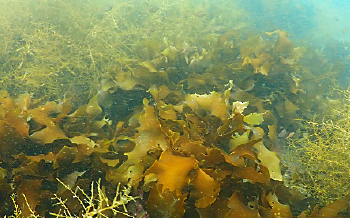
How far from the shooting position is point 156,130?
1.16 m

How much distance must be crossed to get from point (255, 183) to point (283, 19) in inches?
213

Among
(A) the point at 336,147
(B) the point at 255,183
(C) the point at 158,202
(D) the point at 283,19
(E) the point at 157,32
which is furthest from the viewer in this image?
(D) the point at 283,19

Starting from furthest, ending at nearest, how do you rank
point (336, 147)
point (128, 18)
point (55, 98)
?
point (128, 18)
point (55, 98)
point (336, 147)

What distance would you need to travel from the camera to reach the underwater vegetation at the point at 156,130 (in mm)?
1001

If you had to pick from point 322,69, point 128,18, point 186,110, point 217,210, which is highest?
point 128,18

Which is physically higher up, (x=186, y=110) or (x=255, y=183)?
(x=186, y=110)

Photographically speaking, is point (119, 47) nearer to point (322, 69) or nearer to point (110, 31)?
point (110, 31)

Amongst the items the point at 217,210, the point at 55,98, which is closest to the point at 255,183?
the point at 217,210

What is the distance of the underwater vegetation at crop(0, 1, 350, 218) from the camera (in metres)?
1.00

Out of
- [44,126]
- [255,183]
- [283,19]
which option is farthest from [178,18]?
[283,19]

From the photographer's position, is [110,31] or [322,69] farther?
[322,69]

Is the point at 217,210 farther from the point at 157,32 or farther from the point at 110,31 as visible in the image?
the point at 157,32

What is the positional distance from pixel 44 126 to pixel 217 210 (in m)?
1.08

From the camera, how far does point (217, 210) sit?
3.15ft
